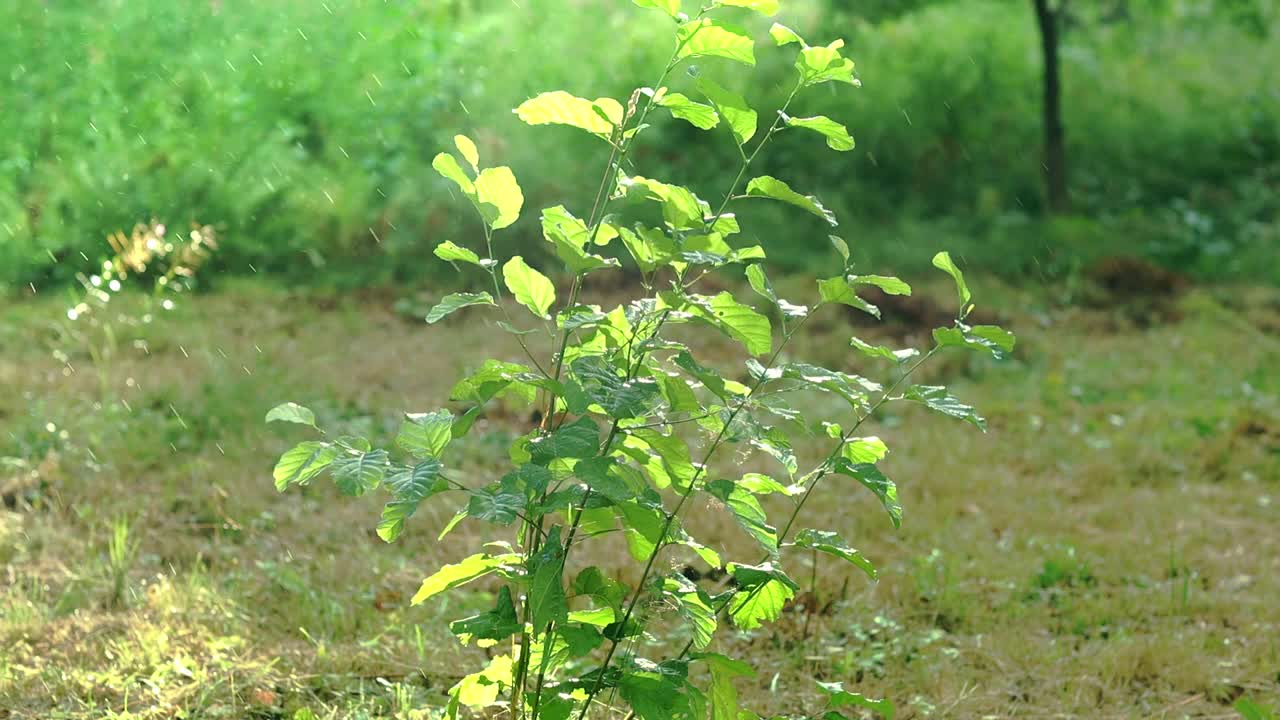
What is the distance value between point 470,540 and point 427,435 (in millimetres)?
2471

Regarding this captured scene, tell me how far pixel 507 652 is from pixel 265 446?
252 centimetres

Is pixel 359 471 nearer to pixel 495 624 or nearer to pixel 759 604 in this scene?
pixel 495 624

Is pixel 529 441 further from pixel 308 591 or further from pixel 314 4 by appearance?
pixel 314 4

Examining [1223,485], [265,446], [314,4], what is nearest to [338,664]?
[265,446]

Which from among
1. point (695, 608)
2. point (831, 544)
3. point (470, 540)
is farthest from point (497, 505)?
point (470, 540)

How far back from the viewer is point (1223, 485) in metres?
5.72

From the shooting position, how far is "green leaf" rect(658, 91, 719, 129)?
230 cm

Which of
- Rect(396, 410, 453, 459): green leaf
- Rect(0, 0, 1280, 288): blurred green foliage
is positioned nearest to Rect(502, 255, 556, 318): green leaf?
Rect(396, 410, 453, 459): green leaf

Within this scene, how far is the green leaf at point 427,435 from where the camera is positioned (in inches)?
90.3

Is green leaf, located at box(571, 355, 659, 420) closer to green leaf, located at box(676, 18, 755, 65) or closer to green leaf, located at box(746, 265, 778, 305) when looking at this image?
green leaf, located at box(746, 265, 778, 305)

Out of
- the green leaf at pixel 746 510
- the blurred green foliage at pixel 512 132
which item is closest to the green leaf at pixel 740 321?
the green leaf at pixel 746 510

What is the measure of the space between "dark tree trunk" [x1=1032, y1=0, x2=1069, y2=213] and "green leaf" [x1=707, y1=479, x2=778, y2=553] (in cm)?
883

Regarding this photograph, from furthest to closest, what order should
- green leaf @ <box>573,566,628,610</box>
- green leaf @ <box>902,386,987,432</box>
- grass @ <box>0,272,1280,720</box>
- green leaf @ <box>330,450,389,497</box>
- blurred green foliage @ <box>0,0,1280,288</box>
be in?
blurred green foliage @ <box>0,0,1280,288</box> → grass @ <box>0,272,1280,720</box> → green leaf @ <box>573,566,628,610</box> → green leaf @ <box>902,386,987,432</box> → green leaf @ <box>330,450,389,497</box>

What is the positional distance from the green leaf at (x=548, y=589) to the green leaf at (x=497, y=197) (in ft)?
1.93
